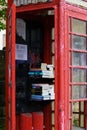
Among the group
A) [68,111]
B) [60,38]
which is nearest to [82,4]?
[60,38]

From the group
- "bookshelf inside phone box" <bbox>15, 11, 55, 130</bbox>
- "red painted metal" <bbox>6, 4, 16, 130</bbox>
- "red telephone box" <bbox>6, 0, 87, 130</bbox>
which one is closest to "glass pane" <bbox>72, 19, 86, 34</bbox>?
"red telephone box" <bbox>6, 0, 87, 130</bbox>

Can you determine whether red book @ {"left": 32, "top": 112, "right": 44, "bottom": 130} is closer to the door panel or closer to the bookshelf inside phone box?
the bookshelf inside phone box

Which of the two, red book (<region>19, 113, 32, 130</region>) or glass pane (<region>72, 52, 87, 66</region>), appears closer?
glass pane (<region>72, 52, 87, 66</region>)

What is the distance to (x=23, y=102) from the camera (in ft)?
21.8

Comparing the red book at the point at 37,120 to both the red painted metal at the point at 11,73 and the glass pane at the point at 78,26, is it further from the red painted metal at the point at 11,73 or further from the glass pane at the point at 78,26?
the glass pane at the point at 78,26

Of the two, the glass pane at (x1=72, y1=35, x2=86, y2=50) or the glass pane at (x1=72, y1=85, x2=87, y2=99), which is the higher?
the glass pane at (x1=72, y1=35, x2=86, y2=50)

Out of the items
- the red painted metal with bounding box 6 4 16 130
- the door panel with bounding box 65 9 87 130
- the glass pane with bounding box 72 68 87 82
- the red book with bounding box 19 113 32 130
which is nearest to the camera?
the red painted metal with bounding box 6 4 16 130

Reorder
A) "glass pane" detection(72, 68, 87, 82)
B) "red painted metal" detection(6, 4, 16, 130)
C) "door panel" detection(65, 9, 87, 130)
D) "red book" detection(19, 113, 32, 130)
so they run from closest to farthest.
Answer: "red painted metal" detection(6, 4, 16, 130)
"door panel" detection(65, 9, 87, 130)
"glass pane" detection(72, 68, 87, 82)
"red book" detection(19, 113, 32, 130)

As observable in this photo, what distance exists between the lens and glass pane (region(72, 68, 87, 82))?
587 cm

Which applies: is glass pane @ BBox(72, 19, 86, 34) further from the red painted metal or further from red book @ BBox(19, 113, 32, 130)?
red book @ BBox(19, 113, 32, 130)

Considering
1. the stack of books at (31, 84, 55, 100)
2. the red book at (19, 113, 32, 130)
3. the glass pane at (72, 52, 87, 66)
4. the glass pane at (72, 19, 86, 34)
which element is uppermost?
the glass pane at (72, 19, 86, 34)

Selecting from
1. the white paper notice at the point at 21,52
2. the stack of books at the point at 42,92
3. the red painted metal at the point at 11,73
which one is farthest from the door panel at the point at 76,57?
the white paper notice at the point at 21,52

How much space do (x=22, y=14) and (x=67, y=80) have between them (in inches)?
55.5

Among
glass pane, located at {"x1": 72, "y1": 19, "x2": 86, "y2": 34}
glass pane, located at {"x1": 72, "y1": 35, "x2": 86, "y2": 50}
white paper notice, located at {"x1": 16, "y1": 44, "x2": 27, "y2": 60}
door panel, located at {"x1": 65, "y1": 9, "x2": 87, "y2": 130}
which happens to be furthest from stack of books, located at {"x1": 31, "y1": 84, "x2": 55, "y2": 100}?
glass pane, located at {"x1": 72, "y1": 19, "x2": 86, "y2": 34}
